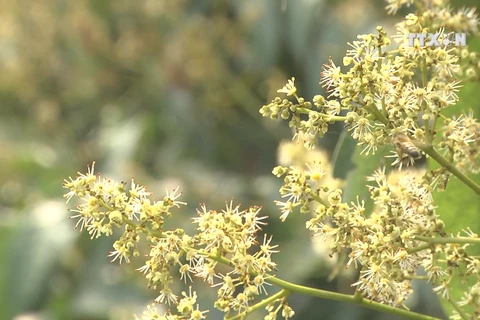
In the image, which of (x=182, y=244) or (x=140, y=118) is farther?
(x=140, y=118)

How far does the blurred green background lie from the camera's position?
2463mm

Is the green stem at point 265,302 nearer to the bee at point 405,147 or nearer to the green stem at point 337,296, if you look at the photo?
the green stem at point 337,296

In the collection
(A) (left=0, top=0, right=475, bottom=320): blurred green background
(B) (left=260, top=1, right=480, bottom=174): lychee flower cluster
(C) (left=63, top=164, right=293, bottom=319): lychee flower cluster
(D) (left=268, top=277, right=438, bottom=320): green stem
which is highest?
(A) (left=0, top=0, right=475, bottom=320): blurred green background

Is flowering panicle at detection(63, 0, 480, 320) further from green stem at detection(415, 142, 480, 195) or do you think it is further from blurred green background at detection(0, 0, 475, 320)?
blurred green background at detection(0, 0, 475, 320)

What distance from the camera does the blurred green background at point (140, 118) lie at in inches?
97.0

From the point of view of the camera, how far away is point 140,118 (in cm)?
339

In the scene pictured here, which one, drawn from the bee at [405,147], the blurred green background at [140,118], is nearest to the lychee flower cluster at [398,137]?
the bee at [405,147]

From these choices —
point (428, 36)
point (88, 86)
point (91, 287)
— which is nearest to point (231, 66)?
point (88, 86)

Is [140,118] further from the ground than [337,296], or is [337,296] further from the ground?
[140,118]

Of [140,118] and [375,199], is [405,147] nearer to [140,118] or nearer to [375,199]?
[375,199]

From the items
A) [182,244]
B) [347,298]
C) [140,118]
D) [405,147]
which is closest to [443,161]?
[405,147]

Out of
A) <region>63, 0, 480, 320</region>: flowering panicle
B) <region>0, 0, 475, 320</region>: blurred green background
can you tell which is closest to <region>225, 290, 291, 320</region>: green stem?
<region>63, 0, 480, 320</region>: flowering panicle

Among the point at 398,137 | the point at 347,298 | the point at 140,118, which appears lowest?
the point at 347,298

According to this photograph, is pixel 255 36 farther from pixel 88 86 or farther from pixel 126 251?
pixel 126 251
